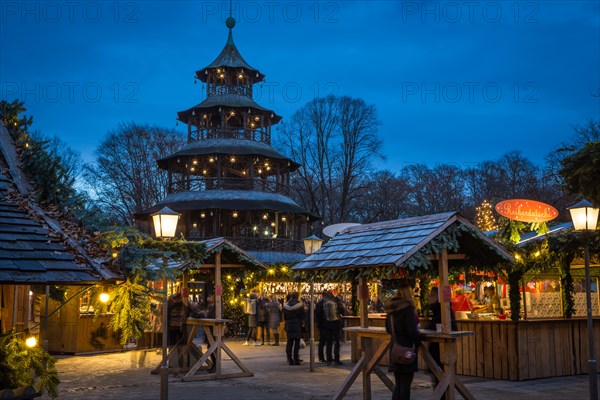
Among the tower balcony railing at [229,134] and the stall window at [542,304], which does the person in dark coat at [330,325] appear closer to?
the stall window at [542,304]

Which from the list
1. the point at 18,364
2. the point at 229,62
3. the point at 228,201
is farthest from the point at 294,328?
the point at 229,62

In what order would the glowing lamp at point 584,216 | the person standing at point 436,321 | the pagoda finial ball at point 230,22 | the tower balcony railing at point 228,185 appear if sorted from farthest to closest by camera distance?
the pagoda finial ball at point 230,22, the tower balcony railing at point 228,185, the glowing lamp at point 584,216, the person standing at point 436,321

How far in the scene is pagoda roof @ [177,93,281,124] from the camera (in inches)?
1580

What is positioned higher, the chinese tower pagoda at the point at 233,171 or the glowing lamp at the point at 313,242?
the chinese tower pagoda at the point at 233,171

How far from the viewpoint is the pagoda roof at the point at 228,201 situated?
35156mm

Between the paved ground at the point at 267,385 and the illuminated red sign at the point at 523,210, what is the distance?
3348 millimetres

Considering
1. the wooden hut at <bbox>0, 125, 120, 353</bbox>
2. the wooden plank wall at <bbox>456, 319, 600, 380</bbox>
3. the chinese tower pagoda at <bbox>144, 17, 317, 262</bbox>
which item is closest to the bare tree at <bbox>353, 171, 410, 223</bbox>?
the chinese tower pagoda at <bbox>144, 17, 317, 262</bbox>

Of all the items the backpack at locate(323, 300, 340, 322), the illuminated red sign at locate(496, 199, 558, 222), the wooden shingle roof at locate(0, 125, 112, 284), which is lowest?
the backpack at locate(323, 300, 340, 322)

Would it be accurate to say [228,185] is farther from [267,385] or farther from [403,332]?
[403,332]

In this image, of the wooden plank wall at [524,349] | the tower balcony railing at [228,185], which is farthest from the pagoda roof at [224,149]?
the wooden plank wall at [524,349]

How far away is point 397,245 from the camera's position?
9773 mm

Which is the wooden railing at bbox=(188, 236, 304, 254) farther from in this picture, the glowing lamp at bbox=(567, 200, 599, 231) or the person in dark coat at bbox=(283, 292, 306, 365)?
the glowing lamp at bbox=(567, 200, 599, 231)

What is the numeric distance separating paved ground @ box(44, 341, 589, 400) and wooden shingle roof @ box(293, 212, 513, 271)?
236 cm

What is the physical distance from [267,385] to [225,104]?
2912 centimetres
